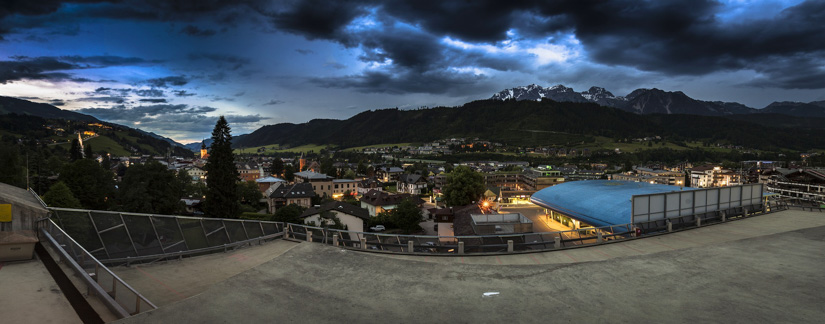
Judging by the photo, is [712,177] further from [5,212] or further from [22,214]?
[5,212]

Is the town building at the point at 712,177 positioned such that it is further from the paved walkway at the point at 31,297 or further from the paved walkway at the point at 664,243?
the paved walkway at the point at 31,297

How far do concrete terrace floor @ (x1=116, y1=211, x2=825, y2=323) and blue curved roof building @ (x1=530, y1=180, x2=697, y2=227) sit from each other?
12.2 metres

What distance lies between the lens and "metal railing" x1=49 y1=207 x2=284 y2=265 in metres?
11.0

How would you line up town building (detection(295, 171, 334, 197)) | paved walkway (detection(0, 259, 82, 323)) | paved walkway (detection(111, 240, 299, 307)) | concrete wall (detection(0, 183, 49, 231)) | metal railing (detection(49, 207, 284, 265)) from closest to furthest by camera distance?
1. paved walkway (detection(0, 259, 82, 323))
2. paved walkway (detection(111, 240, 299, 307))
3. concrete wall (detection(0, 183, 49, 231))
4. metal railing (detection(49, 207, 284, 265))
5. town building (detection(295, 171, 334, 197))

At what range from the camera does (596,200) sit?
2938 cm

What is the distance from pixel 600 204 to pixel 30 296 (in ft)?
102

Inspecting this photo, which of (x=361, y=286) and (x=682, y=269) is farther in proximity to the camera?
(x=682, y=269)

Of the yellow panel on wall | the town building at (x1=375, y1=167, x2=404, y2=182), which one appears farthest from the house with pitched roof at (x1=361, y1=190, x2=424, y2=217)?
the town building at (x1=375, y1=167, x2=404, y2=182)

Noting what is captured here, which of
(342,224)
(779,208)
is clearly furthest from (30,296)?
(342,224)

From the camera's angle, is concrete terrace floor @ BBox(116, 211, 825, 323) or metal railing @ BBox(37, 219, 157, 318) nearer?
metal railing @ BBox(37, 219, 157, 318)

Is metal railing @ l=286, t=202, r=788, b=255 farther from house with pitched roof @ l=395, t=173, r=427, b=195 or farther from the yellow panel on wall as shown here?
house with pitched roof @ l=395, t=173, r=427, b=195

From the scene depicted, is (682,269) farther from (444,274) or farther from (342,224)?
(342,224)

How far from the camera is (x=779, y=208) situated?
2380cm

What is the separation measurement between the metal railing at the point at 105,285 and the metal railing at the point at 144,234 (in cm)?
195
